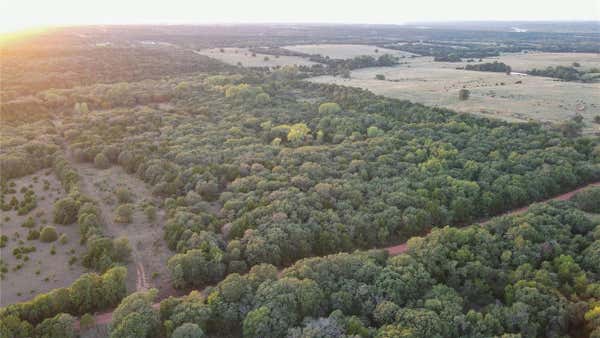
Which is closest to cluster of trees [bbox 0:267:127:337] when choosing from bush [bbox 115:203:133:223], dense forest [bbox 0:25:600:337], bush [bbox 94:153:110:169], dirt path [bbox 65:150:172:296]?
dense forest [bbox 0:25:600:337]

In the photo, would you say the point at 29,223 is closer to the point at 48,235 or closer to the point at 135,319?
the point at 48,235

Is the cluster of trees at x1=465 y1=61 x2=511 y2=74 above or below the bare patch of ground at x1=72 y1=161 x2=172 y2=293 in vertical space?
above

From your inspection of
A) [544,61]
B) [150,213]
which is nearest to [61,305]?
[150,213]

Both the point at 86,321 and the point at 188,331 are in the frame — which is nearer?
the point at 188,331

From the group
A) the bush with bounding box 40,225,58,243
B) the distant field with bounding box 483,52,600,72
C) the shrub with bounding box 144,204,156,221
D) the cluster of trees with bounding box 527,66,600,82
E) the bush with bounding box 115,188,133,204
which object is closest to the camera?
the bush with bounding box 40,225,58,243

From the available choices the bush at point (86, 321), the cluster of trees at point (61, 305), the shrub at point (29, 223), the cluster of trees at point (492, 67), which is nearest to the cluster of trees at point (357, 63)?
the cluster of trees at point (492, 67)

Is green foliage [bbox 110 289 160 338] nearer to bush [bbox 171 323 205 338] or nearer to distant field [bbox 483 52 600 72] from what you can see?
bush [bbox 171 323 205 338]
